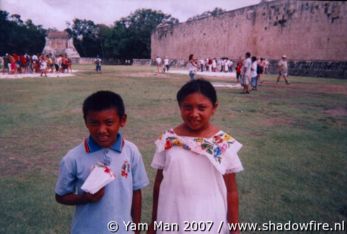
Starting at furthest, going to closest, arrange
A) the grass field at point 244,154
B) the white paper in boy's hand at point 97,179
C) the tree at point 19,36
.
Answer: the tree at point 19,36
the grass field at point 244,154
the white paper in boy's hand at point 97,179

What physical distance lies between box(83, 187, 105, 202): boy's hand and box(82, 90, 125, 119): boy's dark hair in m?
0.44

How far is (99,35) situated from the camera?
73.0 m

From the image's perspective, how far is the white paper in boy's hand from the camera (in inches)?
69.5

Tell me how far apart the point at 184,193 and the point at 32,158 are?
3738 mm

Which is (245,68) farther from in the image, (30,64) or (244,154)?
(30,64)

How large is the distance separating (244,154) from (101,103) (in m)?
3.75

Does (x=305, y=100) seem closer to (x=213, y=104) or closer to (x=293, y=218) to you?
(x=293, y=218)

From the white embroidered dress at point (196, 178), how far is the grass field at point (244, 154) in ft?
4.45

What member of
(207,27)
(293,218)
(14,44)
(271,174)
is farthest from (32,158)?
(14,44)

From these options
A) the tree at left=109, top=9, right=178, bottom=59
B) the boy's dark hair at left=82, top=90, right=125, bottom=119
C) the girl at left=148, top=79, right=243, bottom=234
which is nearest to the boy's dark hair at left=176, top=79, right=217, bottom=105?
the girl at left=148, top=79, right=243, bottom=234

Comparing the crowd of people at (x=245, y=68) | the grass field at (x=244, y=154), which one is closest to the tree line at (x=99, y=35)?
the crowd of people at (x=245, y=68)

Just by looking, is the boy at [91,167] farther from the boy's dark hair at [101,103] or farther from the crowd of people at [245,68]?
the crowd of people at [245,68]

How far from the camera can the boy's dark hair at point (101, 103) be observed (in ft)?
6.44

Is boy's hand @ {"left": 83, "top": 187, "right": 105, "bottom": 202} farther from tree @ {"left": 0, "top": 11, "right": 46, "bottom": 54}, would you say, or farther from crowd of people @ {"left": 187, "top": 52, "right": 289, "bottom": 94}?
tree @ {"left": 0, "top": 11, "right": 46, "bottom": 54}
